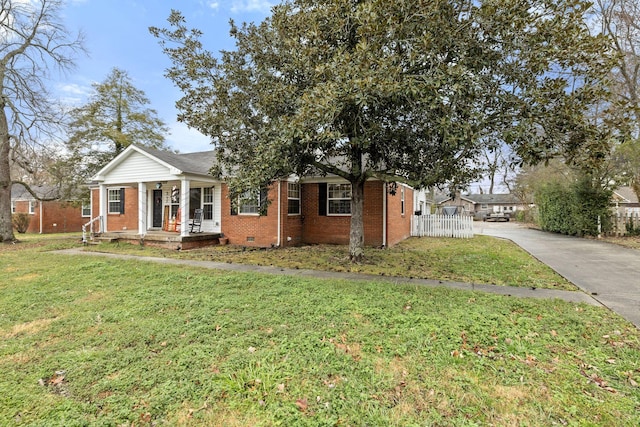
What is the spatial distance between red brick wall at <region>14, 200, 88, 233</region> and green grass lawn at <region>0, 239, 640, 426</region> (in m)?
26.5

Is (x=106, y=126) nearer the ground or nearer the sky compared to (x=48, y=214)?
nearer the sky

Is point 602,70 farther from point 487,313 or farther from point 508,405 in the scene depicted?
point 508,405

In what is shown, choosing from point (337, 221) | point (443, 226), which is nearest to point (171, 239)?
point (337, 221)

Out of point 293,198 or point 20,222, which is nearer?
point 293,198

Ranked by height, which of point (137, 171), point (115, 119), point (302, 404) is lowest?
→ point (302, 404)

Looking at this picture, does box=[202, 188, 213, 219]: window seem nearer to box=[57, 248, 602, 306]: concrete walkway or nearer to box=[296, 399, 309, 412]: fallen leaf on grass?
box=[57, 248, 602, 306]: concrete walkway

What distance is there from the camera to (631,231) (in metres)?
15.9

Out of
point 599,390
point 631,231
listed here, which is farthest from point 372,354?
point 631,231

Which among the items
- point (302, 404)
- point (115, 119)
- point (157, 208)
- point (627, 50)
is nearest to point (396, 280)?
point (302, 404)

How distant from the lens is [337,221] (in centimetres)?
1317

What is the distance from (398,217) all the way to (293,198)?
16.0 ft

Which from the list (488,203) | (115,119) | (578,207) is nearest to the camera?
(578,207)

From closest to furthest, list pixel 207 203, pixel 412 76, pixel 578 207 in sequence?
1. pixel 412 76
2. pixel 207 203
3. pixel 578 207

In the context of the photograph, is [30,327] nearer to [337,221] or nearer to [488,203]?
[337,221]
